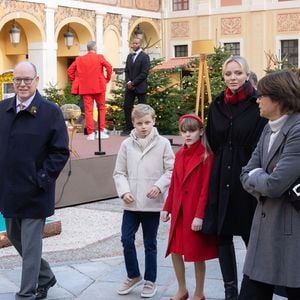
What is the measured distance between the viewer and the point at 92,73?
12.0m

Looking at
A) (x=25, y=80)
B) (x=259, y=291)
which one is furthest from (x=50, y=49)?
(x=259, y=291)

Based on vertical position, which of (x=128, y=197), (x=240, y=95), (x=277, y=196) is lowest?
(x=128, y=197)

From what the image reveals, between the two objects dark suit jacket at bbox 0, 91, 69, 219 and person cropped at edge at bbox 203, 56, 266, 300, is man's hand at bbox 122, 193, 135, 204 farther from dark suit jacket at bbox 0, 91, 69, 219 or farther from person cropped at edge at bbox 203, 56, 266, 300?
person cropped at edge at bbox 203, 56, 266, 300

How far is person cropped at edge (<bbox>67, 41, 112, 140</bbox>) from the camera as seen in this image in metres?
12.0

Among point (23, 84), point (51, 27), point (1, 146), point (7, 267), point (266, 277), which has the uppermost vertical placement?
point (51, 27)

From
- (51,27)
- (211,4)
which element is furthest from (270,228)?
(211,4)

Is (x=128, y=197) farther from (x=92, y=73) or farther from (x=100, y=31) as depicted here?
(x=100, y=31)

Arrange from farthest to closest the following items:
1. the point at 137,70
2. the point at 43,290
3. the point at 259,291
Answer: the point at 137,70
the point at 43,290
the point at 259,291

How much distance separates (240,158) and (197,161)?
1.20ft

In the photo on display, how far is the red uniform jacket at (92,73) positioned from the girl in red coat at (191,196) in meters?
7.35

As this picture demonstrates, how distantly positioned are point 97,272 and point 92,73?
6.50 meters

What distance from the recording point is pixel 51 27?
26406mm

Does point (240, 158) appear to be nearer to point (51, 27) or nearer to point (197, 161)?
point (197, 161)

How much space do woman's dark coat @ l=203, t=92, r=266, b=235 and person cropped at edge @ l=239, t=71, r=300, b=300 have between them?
83cm
